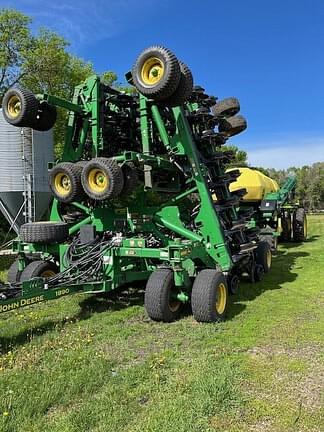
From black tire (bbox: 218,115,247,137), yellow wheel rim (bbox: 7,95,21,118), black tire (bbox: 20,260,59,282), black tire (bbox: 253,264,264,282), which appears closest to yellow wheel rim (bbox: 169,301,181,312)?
black tire (bbox: 20,260,59,282)

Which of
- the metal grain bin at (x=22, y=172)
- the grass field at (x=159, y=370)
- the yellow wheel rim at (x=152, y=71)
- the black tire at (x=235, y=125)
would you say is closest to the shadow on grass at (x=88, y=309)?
the grass field at (x=159, y=370)

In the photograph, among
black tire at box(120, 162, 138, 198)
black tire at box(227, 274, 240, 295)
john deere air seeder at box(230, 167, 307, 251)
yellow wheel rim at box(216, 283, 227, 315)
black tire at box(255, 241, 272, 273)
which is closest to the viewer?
yellow wheel rim at box(216, 283, 227, 315)

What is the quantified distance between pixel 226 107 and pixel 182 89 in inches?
116

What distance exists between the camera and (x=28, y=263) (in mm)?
7969

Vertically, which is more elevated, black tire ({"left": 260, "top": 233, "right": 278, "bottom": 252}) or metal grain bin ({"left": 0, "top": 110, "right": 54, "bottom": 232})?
metal grain bin ({"left": 0, "top": 110, "right": 54, "bottom": 232})

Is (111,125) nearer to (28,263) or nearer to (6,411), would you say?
(28,263)

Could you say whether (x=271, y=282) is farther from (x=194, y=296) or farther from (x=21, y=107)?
(x=21, y=107)

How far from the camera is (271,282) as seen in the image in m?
9.28

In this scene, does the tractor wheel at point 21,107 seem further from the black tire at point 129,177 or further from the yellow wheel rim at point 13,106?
the black tire at point 129,177

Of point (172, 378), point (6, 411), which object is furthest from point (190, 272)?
point (6, 411)

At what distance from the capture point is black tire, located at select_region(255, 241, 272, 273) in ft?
31.8

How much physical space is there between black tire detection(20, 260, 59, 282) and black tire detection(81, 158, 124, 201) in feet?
5.32

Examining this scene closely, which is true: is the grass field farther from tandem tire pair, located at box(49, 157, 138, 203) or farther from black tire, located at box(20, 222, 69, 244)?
tandem tire pair, located at box(49, 157, 138, 203)

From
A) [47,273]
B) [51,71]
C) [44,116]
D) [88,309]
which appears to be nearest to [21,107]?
[44,116]
